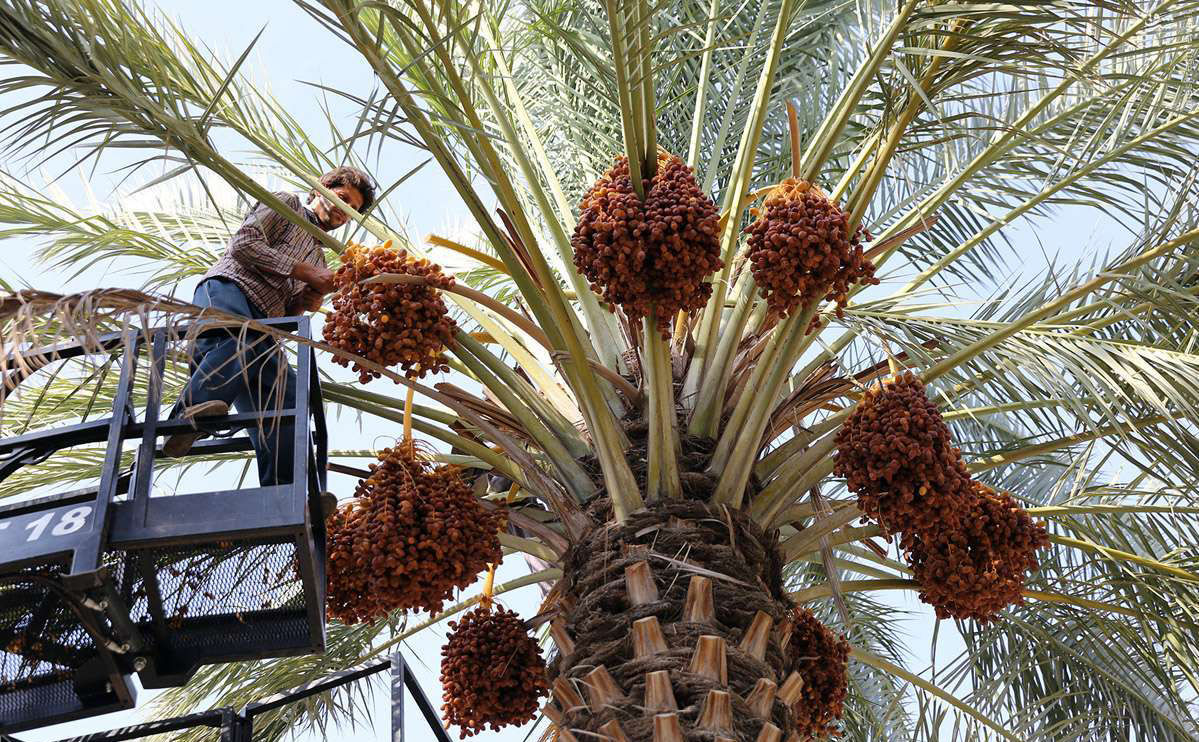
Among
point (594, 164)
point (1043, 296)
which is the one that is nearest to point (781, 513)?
point (1043, 296)

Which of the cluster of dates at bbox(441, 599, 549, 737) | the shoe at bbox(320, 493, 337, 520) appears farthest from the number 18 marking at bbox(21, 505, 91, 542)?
the cluster of dates at bbox(441, 599, 549, 737)

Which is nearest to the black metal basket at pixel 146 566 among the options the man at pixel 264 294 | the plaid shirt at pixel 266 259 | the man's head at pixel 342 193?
the man at pixel 264 294

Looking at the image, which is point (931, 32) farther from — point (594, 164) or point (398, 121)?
point (594, 164)

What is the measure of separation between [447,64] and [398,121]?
22 centimetres

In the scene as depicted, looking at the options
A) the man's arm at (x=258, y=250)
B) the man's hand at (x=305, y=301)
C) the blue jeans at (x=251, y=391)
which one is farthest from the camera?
the man's hand at (x=305, y=301)

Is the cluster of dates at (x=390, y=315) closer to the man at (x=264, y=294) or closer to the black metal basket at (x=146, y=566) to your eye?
the black metal basket at (x=146, y=566)

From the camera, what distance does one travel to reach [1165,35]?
18.4ft

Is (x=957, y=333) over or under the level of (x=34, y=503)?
over

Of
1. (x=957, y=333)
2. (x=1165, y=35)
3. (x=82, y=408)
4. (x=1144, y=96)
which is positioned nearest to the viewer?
(x=957, y=333)

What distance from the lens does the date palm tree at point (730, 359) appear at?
365cm

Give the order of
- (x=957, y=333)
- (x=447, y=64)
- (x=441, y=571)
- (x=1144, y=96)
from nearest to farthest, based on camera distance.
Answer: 1. (x=447, y=64)
2. (x=441, y=571)
3. (x=957, y=333)
4. (x=1144, y=96)

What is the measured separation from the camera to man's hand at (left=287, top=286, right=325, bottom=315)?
484 centimetres

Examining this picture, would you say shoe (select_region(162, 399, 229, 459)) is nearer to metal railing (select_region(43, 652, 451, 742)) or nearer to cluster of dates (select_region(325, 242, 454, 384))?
cluster of dates (select_region(325, 242, 454, 384))

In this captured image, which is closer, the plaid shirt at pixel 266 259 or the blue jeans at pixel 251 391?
the blue jeans at pixel 251 391
